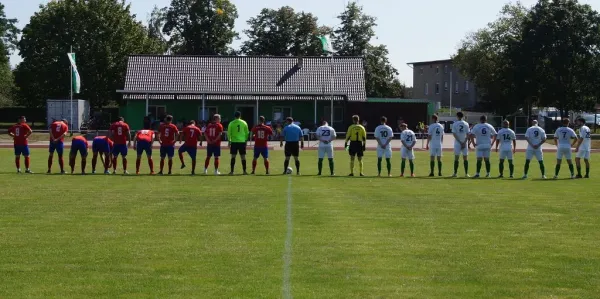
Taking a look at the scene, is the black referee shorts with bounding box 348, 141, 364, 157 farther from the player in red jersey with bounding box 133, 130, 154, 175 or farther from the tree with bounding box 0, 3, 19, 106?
the tree with bounding box 0, 3, 19, 106

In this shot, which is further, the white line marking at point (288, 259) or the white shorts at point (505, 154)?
the white shorts at point (505, 154)

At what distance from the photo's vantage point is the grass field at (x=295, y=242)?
9.34 m

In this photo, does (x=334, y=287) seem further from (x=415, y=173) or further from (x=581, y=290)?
(x=415, y=173)

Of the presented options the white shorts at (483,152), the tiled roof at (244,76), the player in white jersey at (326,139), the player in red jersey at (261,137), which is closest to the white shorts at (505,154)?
the white shorts at (483,152)

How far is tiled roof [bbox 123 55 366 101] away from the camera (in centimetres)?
6384

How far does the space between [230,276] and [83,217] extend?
5860 millimetres

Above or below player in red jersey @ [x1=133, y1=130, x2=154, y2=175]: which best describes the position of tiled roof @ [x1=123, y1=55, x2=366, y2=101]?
above

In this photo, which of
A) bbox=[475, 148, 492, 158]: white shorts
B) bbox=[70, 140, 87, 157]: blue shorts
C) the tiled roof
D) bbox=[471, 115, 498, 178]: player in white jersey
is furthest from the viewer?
the tiled roof

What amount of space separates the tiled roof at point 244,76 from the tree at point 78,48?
10025mm

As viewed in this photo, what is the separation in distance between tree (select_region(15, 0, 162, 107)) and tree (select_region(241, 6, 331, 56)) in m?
16.1

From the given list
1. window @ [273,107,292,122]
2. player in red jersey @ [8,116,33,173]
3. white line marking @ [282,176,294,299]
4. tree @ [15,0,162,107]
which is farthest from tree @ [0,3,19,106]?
white line marking @ [282,176,294,299]

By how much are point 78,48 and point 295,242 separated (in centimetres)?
6605

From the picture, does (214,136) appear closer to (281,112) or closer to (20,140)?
(20,140)

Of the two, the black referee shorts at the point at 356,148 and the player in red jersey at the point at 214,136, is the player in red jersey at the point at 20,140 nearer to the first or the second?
the player in red jersey at the point at 214,136
